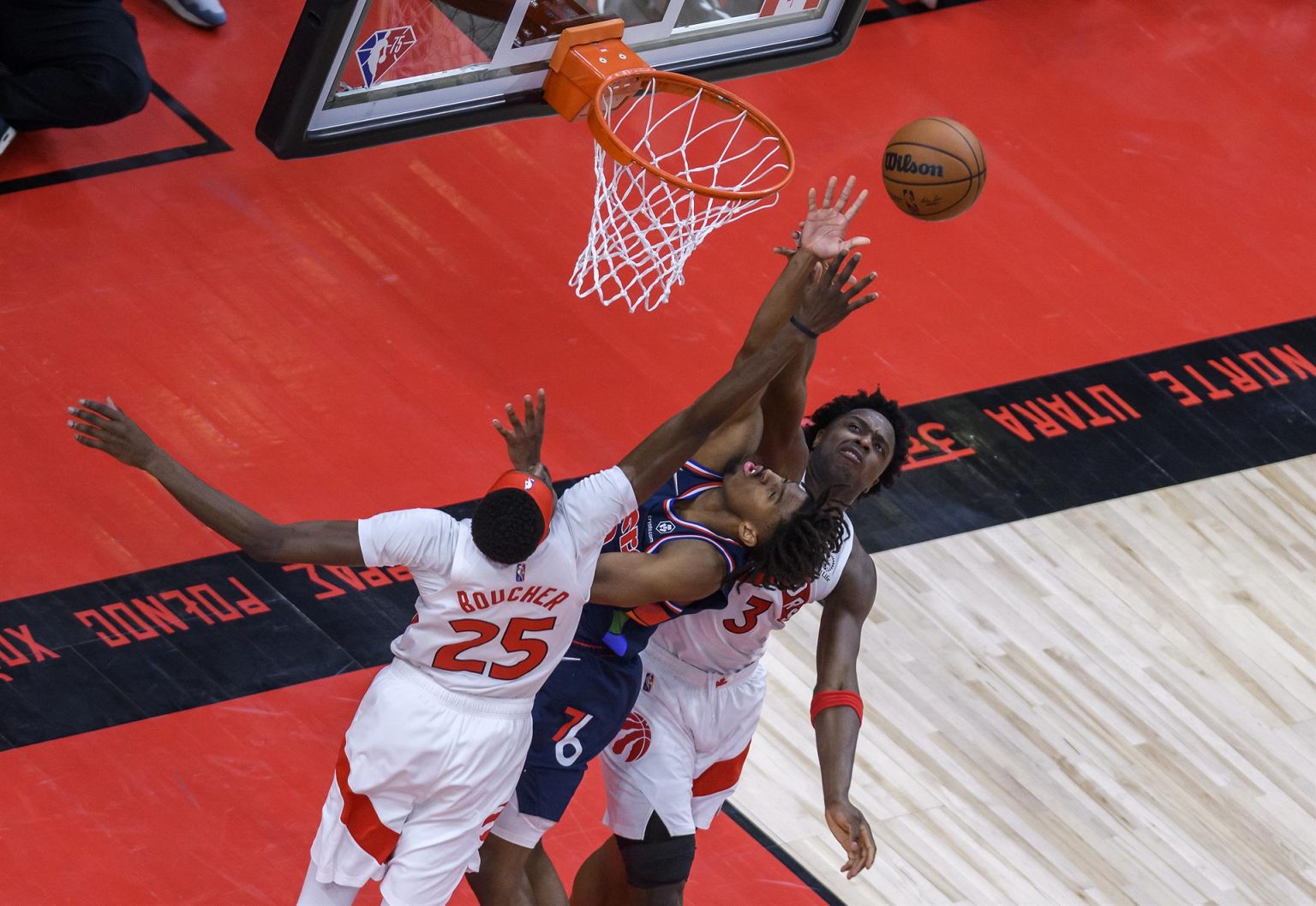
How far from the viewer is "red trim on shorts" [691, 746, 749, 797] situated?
5270 mm

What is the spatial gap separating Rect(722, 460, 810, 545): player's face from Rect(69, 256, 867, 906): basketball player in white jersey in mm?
157

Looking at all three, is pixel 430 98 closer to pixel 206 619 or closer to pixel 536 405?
pixel 206 619

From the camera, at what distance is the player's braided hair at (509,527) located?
431cm

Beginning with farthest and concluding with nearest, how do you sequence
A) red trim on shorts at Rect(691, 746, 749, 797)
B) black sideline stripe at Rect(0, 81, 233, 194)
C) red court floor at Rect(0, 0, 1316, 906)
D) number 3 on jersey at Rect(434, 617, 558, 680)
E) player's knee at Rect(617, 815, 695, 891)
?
black sideline stripe at Rect(0, 81, 233, 194) → red court floor at Rect(0, 0, 1316, 906) → red trim on shorts at Rect(691, 746, 749, 797) → player's knee at Rect(617, 815, 695, 891) → number 3 on jersey at Rect(434, 617, 558, 680)

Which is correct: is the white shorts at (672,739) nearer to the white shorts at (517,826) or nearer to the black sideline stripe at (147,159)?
the white shorts at (517,826)

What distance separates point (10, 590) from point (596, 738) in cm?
215

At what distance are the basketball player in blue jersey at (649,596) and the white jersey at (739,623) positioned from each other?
101 mm

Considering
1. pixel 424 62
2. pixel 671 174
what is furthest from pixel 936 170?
pixel 424 62

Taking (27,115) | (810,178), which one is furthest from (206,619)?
(810,178)

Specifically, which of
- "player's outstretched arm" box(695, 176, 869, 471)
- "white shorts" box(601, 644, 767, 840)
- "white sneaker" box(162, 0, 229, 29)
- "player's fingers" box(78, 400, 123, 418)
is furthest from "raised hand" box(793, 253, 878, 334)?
"white sneaker" box(162, 0, 229, 29)

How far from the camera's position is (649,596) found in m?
4.64

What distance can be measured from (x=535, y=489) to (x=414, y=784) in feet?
2.53

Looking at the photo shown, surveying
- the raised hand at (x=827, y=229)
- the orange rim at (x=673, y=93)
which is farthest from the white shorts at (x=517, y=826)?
the orange rim at (x=673, y=93)

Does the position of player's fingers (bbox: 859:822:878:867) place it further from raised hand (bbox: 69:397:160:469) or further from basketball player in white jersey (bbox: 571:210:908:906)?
raised hand (bbox: 69:397:160:469)
